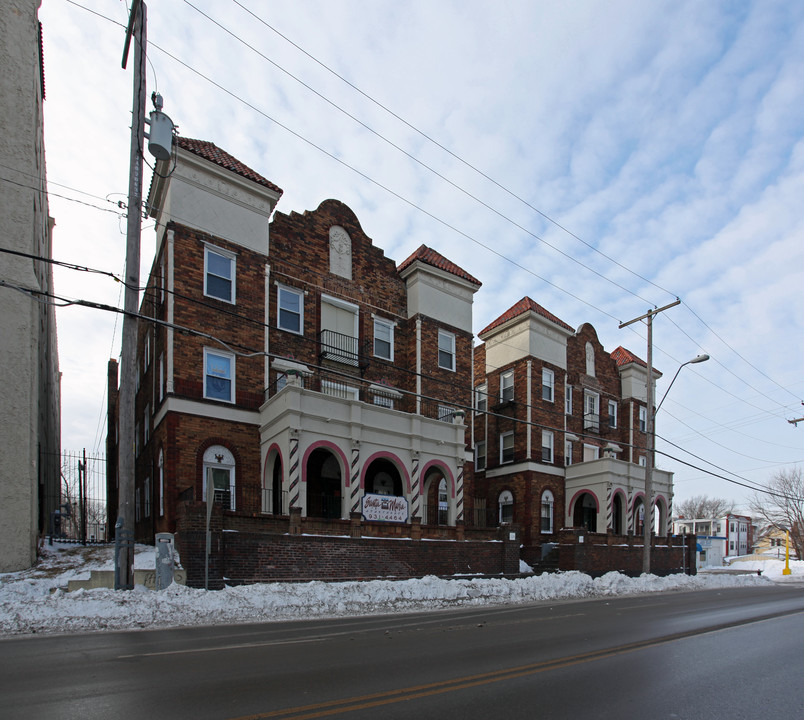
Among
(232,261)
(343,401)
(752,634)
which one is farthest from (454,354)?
(752,634)

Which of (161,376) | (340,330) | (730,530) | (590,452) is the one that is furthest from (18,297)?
(730,530)

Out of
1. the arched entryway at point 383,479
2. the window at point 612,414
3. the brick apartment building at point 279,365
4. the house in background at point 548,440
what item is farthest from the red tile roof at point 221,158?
the window at point 612,414

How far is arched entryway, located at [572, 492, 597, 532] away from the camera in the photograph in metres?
32.6

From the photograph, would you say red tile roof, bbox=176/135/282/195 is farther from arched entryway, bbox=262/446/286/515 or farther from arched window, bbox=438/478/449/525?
arched window, bbox=438/478/449/525

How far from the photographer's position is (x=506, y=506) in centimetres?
3141

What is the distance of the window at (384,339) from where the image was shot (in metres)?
25.2

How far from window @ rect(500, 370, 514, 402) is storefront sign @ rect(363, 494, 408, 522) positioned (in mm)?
12717

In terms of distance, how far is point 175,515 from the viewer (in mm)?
18344

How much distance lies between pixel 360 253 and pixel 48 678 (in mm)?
20157

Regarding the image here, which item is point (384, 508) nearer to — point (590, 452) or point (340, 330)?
point (340, 330)

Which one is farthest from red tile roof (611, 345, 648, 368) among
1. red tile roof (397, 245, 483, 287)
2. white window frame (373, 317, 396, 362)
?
white window frame (373, 317, 396, 362)

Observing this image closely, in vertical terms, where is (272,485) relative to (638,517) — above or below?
above

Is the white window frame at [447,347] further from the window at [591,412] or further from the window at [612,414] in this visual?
the window at [612,414]

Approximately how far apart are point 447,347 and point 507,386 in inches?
267
